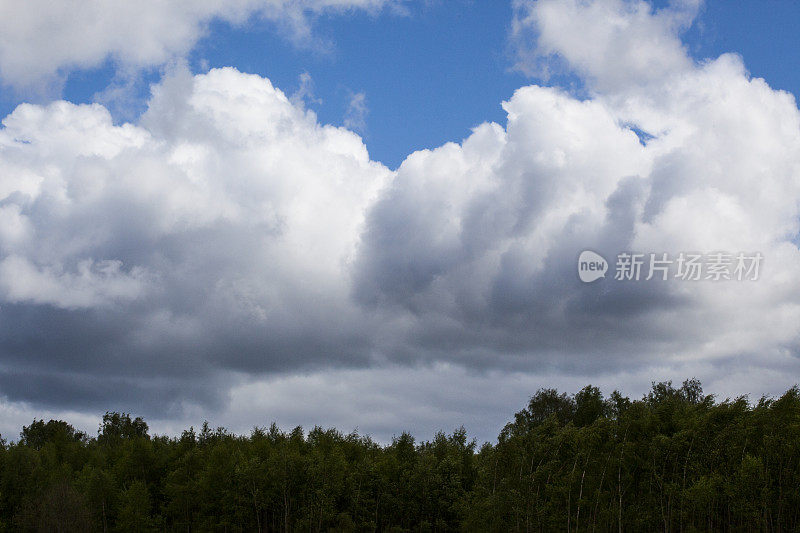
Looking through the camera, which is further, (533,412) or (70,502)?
(533,412)

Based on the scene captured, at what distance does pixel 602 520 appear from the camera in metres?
82.4

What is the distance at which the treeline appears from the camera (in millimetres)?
79438

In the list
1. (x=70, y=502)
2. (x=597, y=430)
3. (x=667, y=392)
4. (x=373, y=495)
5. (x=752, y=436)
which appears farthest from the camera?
(x=667, y=392)

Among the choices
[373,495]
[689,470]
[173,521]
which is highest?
[689,470]

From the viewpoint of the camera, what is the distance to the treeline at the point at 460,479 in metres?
79.4

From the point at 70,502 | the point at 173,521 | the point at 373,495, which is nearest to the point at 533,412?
the point at 373,495

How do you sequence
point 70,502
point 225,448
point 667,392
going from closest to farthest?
point 70,502, point 225,448, point 667,392

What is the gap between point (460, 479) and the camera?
10381cm

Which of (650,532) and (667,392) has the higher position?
(667,392)

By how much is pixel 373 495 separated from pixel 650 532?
36649 millimetres

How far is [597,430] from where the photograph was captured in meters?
85.3

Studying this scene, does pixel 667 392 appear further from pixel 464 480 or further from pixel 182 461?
pixel 182 461

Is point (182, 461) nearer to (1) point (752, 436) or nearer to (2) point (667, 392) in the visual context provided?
(1) point (752, 436)

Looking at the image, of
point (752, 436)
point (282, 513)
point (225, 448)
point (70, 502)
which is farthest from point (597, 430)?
point (70, 502)
